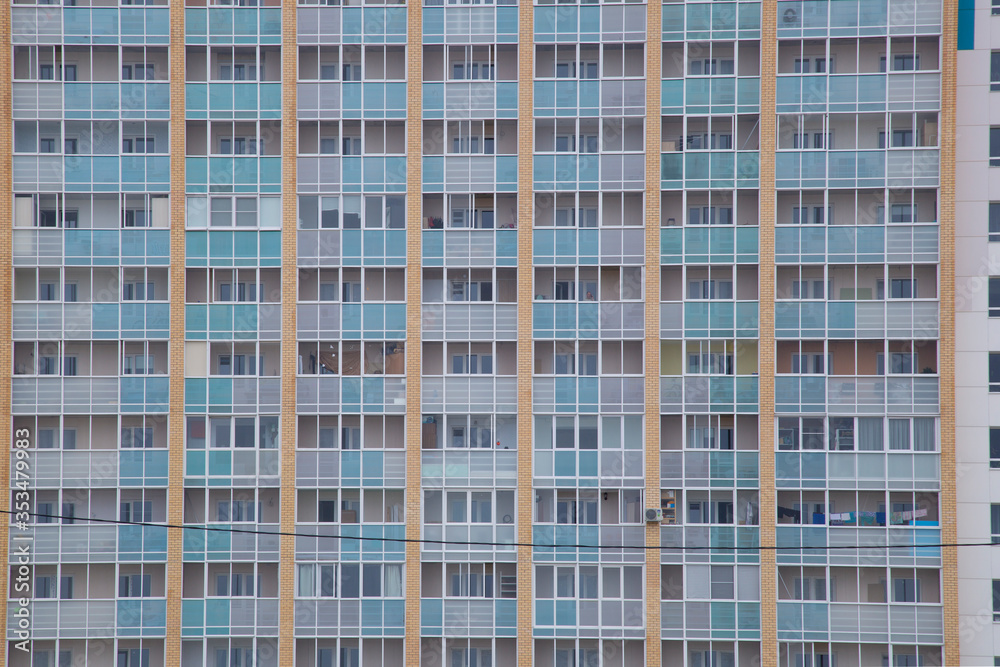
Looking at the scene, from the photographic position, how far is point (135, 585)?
36812mm

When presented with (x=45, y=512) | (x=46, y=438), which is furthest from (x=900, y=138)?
(x=45, y=512)

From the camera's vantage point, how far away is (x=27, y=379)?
37031 mm

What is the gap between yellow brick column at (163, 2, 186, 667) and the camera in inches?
1448

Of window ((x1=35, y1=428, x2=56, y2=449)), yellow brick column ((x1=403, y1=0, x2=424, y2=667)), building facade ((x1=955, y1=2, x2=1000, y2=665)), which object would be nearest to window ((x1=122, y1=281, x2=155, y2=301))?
window ((x1=35, y1=428, x2=56, y2=449))

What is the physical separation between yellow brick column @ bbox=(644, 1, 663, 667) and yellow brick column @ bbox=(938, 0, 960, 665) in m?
10.2

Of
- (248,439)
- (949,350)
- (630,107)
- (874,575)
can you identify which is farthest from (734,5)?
(248,439)

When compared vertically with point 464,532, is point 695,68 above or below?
above

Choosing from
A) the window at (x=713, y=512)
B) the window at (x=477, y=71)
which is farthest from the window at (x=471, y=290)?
the window at (x=713, y=512)

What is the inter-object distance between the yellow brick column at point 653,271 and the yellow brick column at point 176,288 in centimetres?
1735

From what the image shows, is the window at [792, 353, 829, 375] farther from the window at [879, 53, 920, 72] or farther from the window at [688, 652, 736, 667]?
the window at [879, 53, 920, 72]

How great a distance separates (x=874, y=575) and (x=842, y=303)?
32.8 ft

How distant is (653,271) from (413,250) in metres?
8.99

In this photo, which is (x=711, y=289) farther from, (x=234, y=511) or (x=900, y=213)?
(x=234, y=511)

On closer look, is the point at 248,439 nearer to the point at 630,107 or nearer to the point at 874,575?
the point at 630,107
